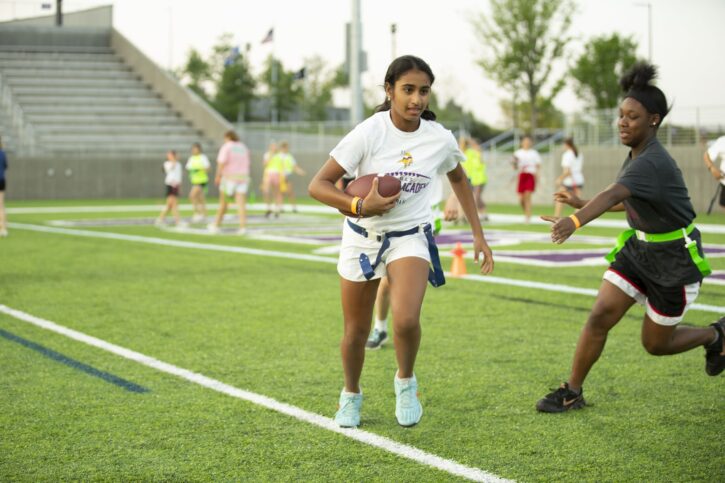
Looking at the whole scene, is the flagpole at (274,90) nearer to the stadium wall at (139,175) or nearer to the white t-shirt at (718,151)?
the stadium wall at (139,175)

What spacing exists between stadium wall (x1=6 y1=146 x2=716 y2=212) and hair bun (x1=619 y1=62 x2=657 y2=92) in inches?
963

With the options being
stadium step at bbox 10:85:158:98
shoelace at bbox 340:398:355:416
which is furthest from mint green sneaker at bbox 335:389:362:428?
stadium step at bbox 10:85:158:98

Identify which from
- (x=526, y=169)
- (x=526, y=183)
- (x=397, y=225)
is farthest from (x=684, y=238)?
(x=526, y=169)

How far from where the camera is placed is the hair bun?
5172mm

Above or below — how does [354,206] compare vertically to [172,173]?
below

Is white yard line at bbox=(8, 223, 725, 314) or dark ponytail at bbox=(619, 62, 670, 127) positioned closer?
dark ponytail at bbox=(619, 62, 670, 127)

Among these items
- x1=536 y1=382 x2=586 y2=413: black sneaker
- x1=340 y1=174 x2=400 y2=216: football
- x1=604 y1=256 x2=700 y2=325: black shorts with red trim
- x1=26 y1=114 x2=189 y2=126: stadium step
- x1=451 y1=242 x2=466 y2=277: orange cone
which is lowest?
x1=536 y1=382 x2=586 y2=413: black sneaker

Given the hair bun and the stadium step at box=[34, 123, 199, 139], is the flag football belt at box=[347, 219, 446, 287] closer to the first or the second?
the hair bun

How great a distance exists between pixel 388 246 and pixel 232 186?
46.0 ft

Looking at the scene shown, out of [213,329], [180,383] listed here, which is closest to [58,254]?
[213,329]

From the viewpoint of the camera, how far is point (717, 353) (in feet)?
18.2

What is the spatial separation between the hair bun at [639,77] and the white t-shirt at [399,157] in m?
0.97

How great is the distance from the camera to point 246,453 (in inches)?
185

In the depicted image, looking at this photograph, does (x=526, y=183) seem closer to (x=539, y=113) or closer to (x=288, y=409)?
(x=288, y=409)
